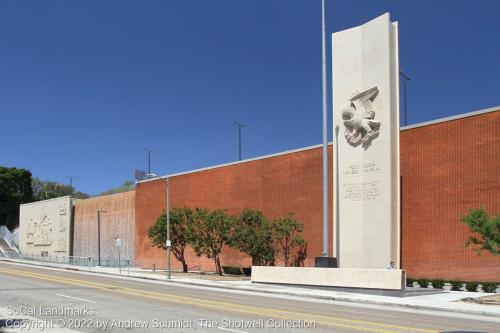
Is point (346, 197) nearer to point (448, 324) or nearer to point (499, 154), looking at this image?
point (499, 154)

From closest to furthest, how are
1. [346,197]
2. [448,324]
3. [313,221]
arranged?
1. [448,324]
2. [346,197]
3. [313,221]

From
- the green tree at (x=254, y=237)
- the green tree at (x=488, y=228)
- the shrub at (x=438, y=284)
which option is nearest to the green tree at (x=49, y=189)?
the green tree at (x=254, y=237)

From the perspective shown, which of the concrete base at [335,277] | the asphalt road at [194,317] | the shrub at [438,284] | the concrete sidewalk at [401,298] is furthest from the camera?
the shrub at [438,284]

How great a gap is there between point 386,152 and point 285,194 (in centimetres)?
1166

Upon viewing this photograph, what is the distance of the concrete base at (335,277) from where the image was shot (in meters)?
28.3

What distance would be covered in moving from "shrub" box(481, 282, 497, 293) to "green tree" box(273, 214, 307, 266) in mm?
13614

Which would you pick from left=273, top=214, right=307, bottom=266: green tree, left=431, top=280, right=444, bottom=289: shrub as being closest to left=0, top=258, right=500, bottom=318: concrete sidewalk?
left=431, top=280, right=444, bottom=289: shrub

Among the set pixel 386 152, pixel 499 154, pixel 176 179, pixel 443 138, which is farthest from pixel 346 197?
pixel 176 179

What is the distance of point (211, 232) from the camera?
1773 inches

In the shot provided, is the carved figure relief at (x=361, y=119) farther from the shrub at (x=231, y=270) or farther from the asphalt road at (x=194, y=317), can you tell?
the asphalt road at (x=194, y=317)

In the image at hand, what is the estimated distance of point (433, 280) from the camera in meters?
32.7

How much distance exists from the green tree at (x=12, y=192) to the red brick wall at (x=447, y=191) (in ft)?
284

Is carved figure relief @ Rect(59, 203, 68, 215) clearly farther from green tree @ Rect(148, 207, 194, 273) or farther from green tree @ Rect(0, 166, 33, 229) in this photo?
green tree @ Rect(0, 166, 33, 229)

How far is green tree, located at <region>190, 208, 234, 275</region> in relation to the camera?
144 ft
